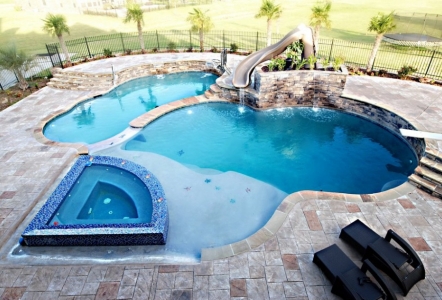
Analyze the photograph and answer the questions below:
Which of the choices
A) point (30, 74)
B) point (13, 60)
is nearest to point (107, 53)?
point (30, 74)

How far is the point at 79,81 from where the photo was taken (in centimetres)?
1902

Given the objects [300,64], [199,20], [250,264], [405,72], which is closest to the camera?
[250,264]

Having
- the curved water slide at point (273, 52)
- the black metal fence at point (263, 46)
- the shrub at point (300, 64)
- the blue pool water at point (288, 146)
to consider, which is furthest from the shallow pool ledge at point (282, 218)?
the black metal fence at point (263, 46)

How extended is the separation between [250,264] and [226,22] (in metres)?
37.6

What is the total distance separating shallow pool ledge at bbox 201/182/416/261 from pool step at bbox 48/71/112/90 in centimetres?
1594

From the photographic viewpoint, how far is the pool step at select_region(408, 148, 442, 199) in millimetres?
9031

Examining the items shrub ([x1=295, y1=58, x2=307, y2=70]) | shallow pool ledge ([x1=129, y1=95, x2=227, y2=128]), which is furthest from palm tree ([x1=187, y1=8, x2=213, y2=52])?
shrub ([x1=295, y1=58, x2=307, y2=70])

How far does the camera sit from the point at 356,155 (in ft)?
39.8

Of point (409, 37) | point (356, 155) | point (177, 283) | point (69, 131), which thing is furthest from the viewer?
point (409, 37)

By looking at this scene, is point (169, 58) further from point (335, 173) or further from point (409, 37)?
point (409, 37)

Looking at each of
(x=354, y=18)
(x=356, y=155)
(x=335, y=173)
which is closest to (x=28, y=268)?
(x=335, y=173)

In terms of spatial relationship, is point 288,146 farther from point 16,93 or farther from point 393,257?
point 16,93

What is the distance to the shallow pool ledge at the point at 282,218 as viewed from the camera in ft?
23.7

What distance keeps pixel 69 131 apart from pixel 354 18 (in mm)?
39580
